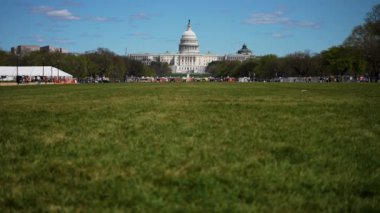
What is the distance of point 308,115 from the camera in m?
14.8

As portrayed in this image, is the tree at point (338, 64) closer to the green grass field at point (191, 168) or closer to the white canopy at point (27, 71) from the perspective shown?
the white canopy at point (27, 71)

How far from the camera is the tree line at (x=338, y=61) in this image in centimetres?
8719

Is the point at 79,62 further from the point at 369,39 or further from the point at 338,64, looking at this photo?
the point at 369,39

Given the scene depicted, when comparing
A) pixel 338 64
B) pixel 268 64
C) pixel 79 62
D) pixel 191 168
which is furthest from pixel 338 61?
pixel 191 168

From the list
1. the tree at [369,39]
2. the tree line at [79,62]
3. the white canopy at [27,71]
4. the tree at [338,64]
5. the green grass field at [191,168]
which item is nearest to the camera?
the green grass field at [191,168]

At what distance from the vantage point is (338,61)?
13162 centimetres

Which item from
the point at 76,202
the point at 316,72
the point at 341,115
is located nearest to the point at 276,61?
the point at 316,72

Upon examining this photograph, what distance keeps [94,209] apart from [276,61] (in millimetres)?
166962

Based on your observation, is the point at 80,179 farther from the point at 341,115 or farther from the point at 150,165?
the point at 341,115

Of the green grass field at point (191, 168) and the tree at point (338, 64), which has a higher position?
the tree at point (338, 64)

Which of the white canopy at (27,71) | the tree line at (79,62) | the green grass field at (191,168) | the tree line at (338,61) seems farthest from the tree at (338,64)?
the green grass field at (191,168)

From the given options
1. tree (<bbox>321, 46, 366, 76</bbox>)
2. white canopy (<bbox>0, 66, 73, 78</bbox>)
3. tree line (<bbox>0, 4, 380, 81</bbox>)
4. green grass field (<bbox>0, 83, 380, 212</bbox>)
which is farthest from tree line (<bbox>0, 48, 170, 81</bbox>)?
green grass field (<bbox>0, 83, 380, 212</bbox>)

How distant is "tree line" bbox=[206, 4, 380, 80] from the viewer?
3433 inches

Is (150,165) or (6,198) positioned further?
(150,165)
